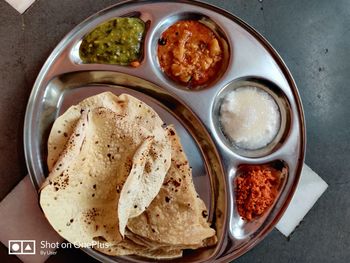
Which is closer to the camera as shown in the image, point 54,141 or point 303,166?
point 54,141

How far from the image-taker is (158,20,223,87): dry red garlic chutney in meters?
2.36

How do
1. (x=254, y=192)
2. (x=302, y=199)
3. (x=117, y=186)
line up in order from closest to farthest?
1. (x=117, y=186)
2. (x=254, y=192)
3. (x=302, y=199)

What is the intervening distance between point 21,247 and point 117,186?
2.11 ft

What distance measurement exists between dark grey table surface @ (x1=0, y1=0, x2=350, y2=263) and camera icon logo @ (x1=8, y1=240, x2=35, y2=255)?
0.04 metres

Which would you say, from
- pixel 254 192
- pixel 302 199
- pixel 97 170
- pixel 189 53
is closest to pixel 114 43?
pixel 189 53

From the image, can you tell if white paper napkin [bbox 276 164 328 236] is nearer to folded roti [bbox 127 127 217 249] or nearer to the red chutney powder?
the red chutney powder

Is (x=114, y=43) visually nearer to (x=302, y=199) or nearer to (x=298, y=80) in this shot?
(x=298, y=80)

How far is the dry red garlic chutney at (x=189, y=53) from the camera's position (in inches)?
92.8

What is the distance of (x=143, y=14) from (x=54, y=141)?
812mm

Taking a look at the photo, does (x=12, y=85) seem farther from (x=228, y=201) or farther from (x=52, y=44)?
(x=228, y=201)

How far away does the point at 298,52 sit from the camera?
268 cm

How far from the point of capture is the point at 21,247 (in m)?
2.34

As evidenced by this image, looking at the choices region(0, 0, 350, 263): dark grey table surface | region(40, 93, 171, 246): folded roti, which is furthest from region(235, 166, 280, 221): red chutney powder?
region(40, 93, 171, 246): folded roti

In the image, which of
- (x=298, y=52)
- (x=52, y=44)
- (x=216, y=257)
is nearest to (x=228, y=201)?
(x=216, y=257)
